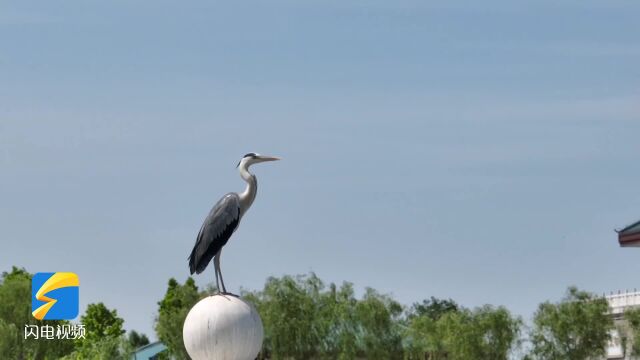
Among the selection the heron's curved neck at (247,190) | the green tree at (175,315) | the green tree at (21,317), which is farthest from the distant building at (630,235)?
the heron's curved neck at (247,190)

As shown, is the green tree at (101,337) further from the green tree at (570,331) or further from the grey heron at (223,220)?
the grey heron at (223,220)

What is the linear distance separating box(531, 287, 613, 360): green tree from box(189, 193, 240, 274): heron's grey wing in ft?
116

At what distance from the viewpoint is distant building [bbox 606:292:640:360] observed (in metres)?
72.7

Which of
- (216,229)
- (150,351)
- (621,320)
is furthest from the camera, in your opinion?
(150,351)

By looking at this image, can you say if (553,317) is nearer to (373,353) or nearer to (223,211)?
(373,353)

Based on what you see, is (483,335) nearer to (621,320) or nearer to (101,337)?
(621,320)

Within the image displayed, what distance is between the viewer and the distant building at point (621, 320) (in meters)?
72.7

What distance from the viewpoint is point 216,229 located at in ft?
117

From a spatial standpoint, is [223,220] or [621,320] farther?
[621,320]

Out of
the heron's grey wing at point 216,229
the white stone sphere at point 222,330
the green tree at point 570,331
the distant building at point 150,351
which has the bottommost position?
the white stone sphere at point 222,330

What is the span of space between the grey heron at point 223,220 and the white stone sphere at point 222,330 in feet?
4.45

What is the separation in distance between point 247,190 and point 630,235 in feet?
128

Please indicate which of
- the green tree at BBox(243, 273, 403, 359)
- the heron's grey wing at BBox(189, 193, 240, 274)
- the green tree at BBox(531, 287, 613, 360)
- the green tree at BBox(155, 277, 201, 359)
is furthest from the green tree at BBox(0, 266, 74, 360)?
the heron's grey wing at BBox(189, 193, 240, 274)

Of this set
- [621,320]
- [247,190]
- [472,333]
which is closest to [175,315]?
[472,333]
